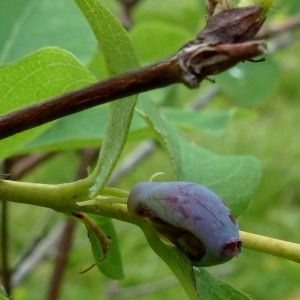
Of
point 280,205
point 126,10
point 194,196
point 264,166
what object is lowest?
point 280,205

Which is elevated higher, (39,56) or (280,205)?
(39,56)

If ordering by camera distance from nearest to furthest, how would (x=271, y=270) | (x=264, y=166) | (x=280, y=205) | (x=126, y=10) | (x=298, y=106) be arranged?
(x=126, y=10), (x=271, y=270), (x=264, y=166), (x=280, y=205), (x=298, y=106)

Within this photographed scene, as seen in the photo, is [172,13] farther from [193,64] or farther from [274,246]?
[193,64]

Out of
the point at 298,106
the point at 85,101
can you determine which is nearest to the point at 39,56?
the point at 85,101

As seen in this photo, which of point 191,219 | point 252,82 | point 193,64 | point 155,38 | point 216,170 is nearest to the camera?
point 193,64

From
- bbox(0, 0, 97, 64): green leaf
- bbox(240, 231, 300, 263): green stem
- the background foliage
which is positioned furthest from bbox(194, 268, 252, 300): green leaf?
bbox(0, 0, 97, 64): green leaf

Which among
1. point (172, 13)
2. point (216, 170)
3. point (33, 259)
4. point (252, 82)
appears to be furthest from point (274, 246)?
point (172, 13)

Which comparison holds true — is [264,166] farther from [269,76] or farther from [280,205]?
[269,76]
